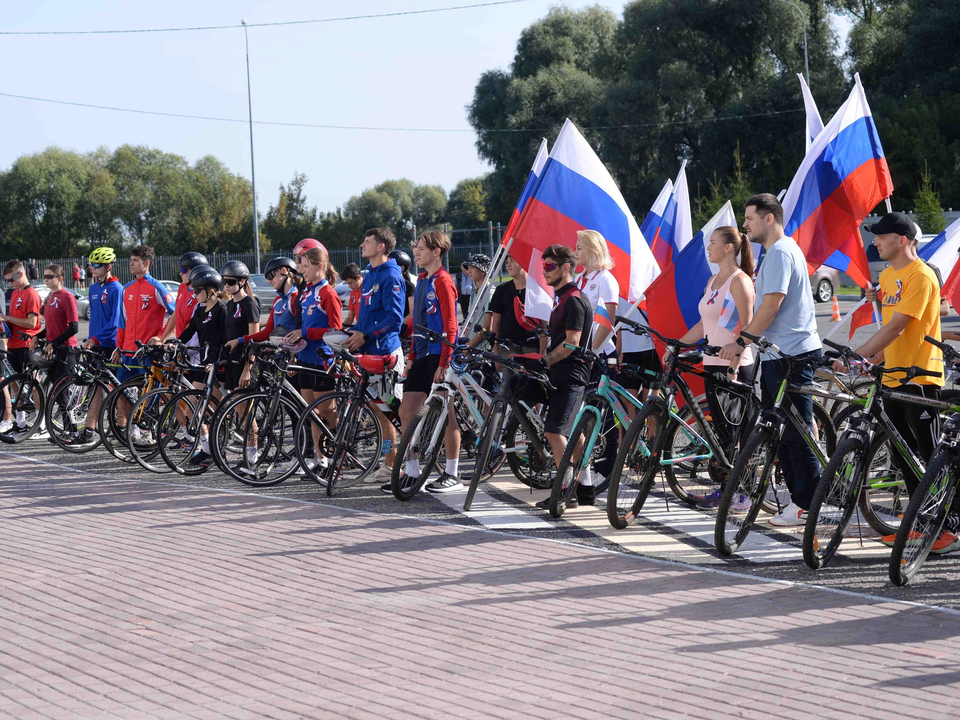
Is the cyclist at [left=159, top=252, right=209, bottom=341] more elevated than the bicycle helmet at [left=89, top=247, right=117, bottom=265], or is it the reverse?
the bicycle helmet at [left=89, top=247, right=117, bottom=265]

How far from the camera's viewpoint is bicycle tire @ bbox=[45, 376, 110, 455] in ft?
35.4

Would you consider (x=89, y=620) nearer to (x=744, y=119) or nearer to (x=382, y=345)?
(x=382, y=345)

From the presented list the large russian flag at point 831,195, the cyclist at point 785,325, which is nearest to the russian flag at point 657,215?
the large russian flag at point 831,195

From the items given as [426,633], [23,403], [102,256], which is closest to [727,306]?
[426,633]

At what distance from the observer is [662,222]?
418 inches

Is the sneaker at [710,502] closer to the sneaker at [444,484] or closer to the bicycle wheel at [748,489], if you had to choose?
the bicycle wheel at [748,489]

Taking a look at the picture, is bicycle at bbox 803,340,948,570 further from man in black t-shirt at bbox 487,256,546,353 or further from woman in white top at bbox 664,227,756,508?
man in black t-shirt at bbox 487,256,546,353

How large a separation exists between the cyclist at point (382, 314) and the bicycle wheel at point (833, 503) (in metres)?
3.66

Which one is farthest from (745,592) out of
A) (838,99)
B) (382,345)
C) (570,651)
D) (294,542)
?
(838,99)

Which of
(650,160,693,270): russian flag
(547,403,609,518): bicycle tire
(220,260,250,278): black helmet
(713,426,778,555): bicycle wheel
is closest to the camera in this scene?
(713,426,778,555): bicycle wheel

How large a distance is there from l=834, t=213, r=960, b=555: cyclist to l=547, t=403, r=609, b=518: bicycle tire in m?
1.72

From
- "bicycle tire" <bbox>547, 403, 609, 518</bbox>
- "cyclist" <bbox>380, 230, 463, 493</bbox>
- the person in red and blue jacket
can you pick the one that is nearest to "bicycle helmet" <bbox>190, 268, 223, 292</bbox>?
the person in red and blue jacket

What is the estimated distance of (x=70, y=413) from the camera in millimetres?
10852

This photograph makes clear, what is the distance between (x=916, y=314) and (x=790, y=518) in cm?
151
